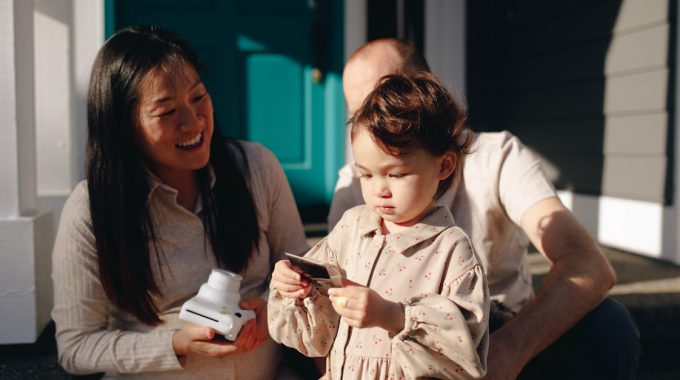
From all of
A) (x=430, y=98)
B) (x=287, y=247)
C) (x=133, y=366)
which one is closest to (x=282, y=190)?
(x=287, y=247)

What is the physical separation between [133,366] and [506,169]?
1.11 metres

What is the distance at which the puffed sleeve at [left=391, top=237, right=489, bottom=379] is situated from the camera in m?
1.17

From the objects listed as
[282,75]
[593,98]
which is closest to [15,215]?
[282,75]

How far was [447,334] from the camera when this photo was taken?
3.85 ft

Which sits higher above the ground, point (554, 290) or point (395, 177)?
point (395, 177)

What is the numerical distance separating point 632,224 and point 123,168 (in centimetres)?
272

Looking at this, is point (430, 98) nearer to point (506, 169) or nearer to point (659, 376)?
point (506, 169)

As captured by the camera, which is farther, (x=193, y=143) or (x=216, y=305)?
(x=193, y=143)

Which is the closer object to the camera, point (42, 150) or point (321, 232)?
point (42, 150)

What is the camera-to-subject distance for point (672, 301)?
245 centimetres

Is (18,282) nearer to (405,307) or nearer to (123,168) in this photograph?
(123,168)

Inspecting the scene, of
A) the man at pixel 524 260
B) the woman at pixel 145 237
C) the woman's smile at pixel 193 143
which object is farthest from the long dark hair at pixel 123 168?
the man at pixel 524 260

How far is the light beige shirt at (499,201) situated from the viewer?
177 centimetres

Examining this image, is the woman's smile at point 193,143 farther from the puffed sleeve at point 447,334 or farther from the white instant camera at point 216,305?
the puffed sleeve at point 447,334
